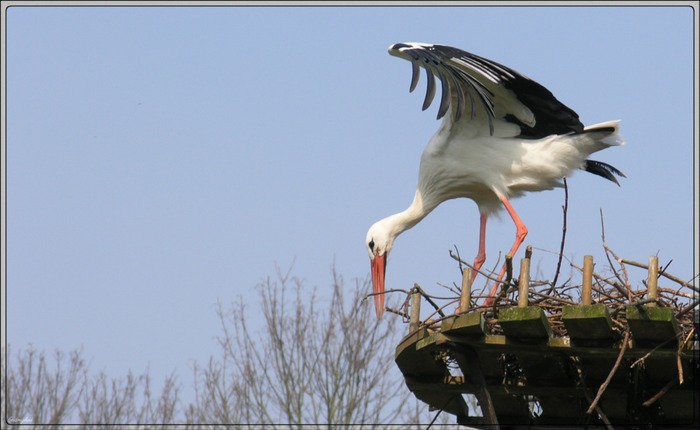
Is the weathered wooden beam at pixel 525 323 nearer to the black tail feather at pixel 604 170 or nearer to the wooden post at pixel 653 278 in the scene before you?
the wooden post at pixel 653 278

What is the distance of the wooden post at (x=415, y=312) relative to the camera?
18.7 ft

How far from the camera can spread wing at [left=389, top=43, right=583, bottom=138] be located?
308 inches

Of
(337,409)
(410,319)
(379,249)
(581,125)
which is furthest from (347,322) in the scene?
(410,319)

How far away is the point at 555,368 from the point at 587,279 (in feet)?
2.73

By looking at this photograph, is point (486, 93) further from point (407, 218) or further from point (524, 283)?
point (524, 283)

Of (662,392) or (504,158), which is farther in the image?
(504,158)

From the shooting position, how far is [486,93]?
8.17 metres

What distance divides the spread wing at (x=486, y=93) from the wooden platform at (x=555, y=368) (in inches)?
87.9

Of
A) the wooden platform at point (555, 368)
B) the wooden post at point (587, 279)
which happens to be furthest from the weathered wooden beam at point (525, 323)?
the wooden post at point (587, 279)

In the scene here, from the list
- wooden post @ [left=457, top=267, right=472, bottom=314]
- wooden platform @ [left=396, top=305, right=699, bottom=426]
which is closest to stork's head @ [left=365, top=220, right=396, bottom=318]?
wooden platform @ [left=396, top=305, right=699, bottom=426]

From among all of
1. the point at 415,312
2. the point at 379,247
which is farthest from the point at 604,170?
the point at 415,312

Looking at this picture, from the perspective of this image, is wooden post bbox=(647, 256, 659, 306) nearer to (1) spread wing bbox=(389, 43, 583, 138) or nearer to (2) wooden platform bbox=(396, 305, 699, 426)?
(2) wooden platform bbox=(396, 305, 699, 426)

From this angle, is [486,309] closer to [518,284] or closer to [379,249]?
[518,284]

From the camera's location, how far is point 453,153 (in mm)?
8484
